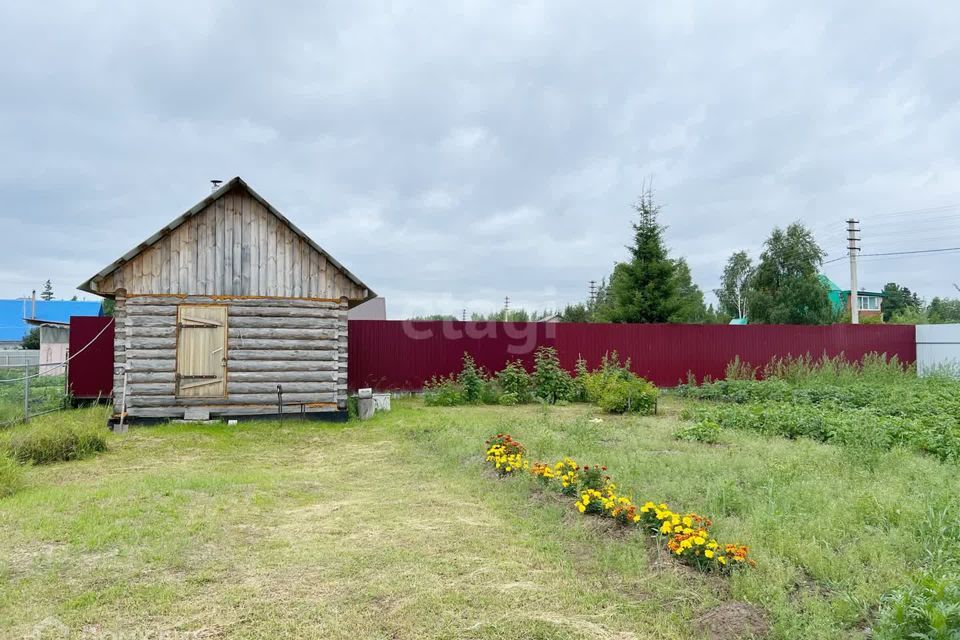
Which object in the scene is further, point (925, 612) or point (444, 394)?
point (444, 394)

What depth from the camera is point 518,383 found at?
1576 cm

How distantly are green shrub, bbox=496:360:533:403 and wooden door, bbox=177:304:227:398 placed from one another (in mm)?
6777

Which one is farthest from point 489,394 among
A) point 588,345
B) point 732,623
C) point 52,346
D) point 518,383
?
point 52,346

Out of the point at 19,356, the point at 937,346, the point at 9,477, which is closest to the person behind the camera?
the point at 9,477

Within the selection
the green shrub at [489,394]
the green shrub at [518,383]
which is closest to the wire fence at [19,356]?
the green shrub at [489,394]

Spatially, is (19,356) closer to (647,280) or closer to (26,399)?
(26,399)

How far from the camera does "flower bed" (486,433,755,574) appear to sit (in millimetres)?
4324

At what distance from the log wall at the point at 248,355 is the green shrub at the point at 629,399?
18.4 ft

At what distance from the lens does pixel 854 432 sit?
8.40 meters

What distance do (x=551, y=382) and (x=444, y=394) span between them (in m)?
2.73

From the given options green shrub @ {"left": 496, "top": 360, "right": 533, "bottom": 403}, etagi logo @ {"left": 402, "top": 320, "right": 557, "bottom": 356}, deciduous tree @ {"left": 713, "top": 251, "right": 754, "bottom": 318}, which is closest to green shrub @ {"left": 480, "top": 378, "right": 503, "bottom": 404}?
green shrub @ {"left": 496, "top": 360, "right": 533, "bottom": 403}

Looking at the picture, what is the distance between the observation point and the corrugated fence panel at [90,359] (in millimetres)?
14469

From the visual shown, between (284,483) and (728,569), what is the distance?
5016 mm

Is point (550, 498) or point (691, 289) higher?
point (691, 289)
